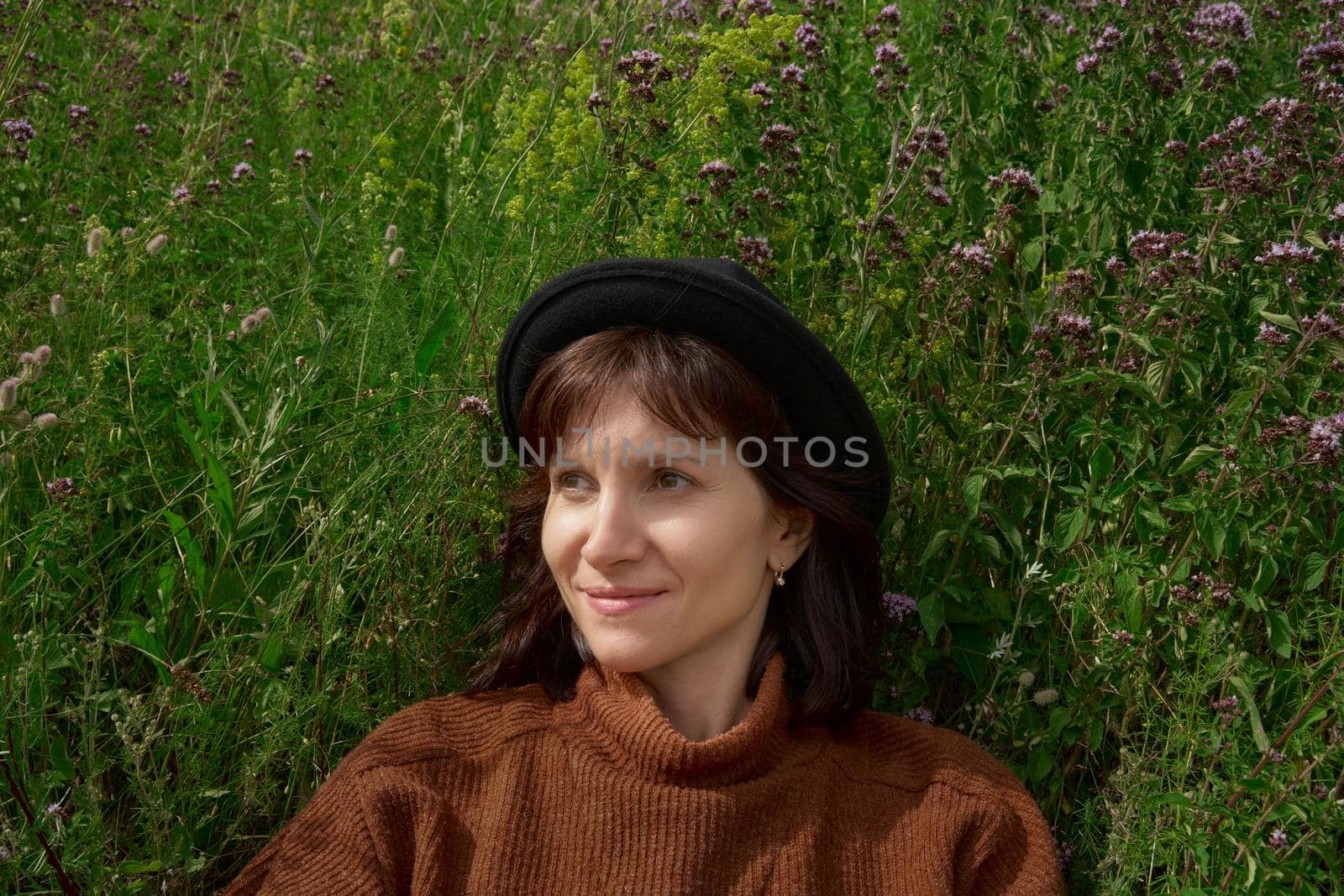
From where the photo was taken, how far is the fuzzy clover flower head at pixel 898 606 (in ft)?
10.2

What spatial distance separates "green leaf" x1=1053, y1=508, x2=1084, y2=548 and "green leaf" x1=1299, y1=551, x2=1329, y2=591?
0.47 m

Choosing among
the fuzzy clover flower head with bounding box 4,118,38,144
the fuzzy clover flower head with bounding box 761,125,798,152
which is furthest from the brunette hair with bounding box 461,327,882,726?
the fuzzy clover flower head with bounding box 4,118,38,144

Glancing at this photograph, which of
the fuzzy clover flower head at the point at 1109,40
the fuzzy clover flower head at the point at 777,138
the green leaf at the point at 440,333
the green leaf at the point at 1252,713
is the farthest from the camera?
the green leaf at the point at 440,333

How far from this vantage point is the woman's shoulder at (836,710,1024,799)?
2650 mm

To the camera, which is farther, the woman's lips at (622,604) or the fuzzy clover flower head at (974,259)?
the fuzzy clover flower head at (974,259)

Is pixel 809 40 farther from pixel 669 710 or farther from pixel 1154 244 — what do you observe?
pixel 669 710

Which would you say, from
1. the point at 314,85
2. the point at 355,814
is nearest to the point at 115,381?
the point at 355,814

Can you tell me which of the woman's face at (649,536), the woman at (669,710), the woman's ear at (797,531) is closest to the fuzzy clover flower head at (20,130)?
the woman at (669,710)

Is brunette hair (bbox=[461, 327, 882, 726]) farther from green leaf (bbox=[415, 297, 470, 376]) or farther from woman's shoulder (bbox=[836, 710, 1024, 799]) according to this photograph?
green leaf (bbox=[415, 297, 470, 376])

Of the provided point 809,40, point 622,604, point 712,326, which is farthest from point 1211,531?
point 809,40

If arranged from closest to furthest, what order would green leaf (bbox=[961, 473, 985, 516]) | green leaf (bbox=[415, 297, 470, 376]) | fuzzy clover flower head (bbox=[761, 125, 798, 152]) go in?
green leaf (bbox=[961, 473, 985, 516]) < fuzzy clover flower head (bbox=[761, 125, 798, 152]) < green leaf (bbox=[415, 297, 470, 376])

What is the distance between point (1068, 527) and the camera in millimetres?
3064

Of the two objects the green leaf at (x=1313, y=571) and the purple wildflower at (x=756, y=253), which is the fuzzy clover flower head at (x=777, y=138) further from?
the green leaf at (x=1313, y=571)

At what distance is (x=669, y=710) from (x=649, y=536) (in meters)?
0.40
